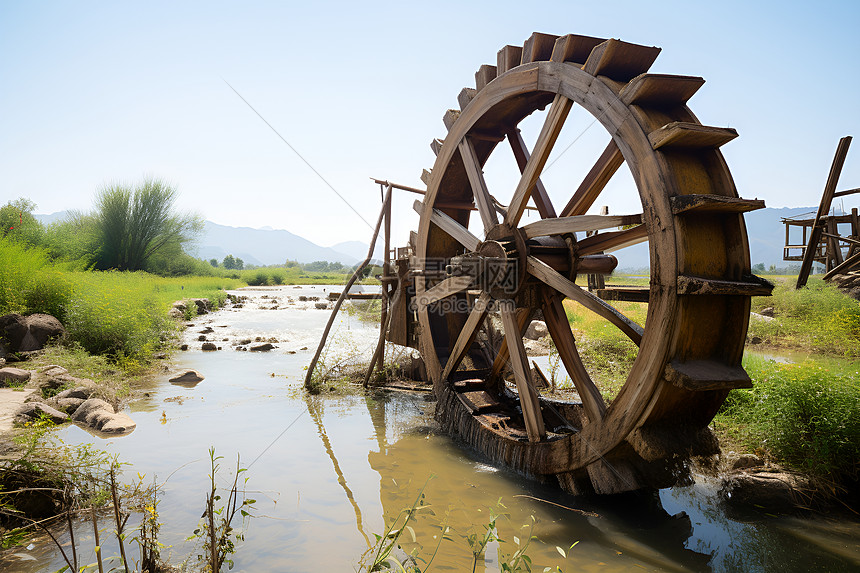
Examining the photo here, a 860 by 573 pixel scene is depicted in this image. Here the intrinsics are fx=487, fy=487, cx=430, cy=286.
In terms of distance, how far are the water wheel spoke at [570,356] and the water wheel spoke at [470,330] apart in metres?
0.54

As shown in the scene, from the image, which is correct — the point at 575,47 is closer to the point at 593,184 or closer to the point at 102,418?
the point at 593,184

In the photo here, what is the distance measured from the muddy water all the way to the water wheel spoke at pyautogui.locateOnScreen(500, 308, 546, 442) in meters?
0.43

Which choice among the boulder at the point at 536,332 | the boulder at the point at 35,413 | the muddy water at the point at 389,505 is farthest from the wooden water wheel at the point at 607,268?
the boulder at the point at 536,332

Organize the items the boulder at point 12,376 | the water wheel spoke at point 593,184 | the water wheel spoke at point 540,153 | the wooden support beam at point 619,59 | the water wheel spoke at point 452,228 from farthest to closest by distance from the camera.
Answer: the boulder at point 12,376
the water wheel spoke at point 452,228
the water wheel spoke at point 593,184
the water wheel spoke at point 540,153
the wooden support beam at point 619,59

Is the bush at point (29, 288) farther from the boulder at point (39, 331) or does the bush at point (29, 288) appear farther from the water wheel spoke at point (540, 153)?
the water wheel spoke at point (540, 153)

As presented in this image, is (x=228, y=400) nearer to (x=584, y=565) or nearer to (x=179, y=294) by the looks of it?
(x=584, y=565)

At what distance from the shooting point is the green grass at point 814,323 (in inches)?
292

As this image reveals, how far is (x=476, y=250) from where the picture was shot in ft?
14.7

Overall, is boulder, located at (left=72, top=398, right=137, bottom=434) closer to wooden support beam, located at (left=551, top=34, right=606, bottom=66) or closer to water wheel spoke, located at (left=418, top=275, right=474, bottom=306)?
water wheel spoke, located at (left=418, top=275, right=474, bottom=306)

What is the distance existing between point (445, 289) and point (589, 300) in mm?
1752

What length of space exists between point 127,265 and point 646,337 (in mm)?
25672

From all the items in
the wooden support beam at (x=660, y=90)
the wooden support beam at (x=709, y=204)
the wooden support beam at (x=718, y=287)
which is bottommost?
the wooden support beam at (x=718, y=287)

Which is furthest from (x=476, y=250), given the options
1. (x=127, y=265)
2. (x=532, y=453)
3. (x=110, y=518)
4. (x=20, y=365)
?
(x=127, y=265)

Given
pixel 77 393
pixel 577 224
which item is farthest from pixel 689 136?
pixel 77 393
